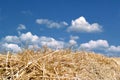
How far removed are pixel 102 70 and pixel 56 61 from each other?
1.15 metres

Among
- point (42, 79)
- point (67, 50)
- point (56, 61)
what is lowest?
point (42, 79)

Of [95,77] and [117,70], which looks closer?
[95,77]

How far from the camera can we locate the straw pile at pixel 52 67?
20.9 ft

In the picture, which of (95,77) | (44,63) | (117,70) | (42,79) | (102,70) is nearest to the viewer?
(42,79)

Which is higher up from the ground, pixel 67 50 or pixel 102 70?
pixel 67 50

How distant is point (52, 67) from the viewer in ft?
22.1

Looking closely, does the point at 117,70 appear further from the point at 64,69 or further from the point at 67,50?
the point at 64,69

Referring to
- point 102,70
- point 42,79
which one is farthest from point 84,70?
point 42,79

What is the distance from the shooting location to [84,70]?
730 cm

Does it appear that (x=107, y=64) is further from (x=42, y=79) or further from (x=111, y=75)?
(x=42, y=79)

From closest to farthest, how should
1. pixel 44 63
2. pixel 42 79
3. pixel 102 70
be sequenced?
pixel 42 79, pixel 44 63, pixel 102 70

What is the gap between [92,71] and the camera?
745 cm

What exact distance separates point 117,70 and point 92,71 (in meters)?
1.35

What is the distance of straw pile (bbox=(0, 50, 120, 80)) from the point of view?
636 cm
